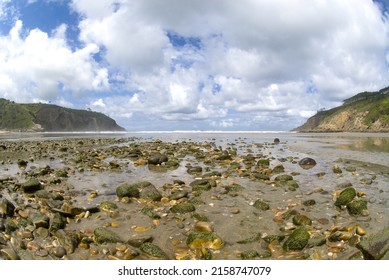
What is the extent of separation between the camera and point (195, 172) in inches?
715

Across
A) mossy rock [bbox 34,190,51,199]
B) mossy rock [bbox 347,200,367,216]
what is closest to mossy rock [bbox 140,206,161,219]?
mossy rock [bbox 34,190,51,199]

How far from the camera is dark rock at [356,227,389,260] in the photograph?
254 inches

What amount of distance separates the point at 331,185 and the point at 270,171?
3.95 m

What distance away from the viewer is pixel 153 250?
7.54 meters

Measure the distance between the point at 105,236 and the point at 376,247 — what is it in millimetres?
6328

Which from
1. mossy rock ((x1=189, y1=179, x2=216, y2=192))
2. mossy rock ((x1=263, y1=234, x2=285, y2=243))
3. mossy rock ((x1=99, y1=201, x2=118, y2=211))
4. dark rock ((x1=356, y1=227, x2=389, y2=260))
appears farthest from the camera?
mossy rock ((x1=189, y1=179, x2=216, y2=192))

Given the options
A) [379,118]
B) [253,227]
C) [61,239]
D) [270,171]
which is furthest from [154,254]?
[379,118]

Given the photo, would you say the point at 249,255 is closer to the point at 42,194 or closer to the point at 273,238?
the point at 273,238

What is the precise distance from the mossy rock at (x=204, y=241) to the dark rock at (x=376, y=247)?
3152mm

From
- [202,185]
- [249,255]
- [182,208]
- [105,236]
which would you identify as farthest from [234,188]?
[105,236]

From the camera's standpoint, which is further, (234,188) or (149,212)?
(234,188)

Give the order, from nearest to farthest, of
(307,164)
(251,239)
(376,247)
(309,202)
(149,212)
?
(376,247)
(251,239)
(149,212)
(309,202)
(307,164)

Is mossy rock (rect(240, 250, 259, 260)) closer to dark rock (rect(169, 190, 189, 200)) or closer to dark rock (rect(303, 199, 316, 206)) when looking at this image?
dark rock (rect(303, 199, 316, 206))

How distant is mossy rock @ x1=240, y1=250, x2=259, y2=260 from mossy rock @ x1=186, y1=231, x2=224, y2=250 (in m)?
0.66
